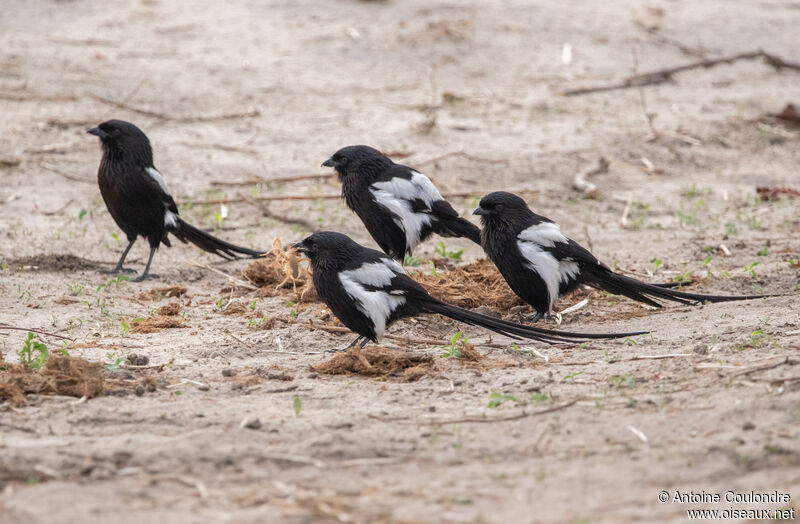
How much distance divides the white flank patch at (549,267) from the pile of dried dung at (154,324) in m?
2.24

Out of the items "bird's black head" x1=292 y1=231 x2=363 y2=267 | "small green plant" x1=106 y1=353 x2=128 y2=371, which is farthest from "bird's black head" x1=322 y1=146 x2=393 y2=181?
"small green plant" x1=106 y1=353 x2=128 y2=371

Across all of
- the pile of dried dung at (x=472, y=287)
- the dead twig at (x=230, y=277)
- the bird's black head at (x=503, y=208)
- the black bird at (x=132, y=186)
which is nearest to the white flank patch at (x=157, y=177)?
the black bird at (x=132, y=186)

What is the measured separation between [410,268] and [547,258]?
1437mm

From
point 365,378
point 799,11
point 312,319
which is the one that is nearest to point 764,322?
point 365,378

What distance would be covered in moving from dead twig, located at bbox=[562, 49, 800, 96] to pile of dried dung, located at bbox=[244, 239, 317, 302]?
19.6ft

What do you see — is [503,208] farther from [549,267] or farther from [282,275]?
[282,275]

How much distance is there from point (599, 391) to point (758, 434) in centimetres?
84

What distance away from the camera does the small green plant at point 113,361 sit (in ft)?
15.6

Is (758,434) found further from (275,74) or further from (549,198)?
(275,74)

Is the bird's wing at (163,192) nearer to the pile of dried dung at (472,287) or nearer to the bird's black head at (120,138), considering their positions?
the bird's black head at (120,138)

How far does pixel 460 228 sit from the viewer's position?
6.81m

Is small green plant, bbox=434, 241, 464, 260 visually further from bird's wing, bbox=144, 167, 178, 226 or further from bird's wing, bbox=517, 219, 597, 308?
bird's wing, bbox=144, 167, 178, 226

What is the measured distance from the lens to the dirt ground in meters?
3.47

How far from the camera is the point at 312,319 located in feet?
19.6
